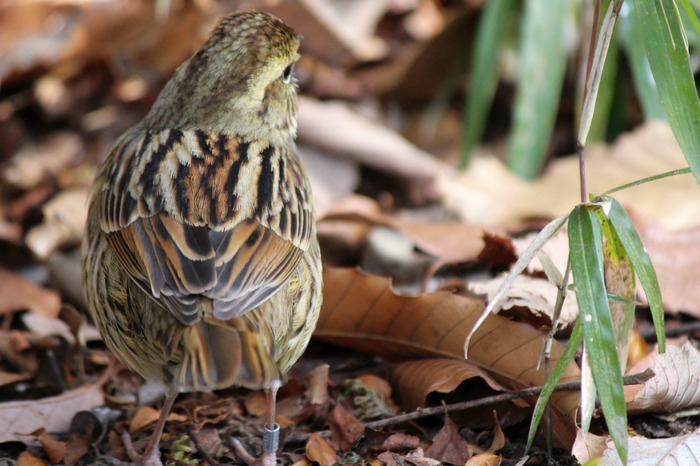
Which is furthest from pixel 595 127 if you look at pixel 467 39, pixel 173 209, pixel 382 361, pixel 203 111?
pixel 173 209

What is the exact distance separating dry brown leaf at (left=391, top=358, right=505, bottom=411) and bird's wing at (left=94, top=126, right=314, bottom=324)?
0.70m

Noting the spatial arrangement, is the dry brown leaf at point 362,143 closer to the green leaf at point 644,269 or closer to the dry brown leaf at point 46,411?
the dry brown leaf at point 46,411

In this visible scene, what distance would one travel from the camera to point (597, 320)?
2.99m

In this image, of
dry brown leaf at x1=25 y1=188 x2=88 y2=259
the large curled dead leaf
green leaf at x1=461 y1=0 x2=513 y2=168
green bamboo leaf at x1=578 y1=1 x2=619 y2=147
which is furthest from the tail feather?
green leaf at x1=461 y1=0 x2=513 y2=168

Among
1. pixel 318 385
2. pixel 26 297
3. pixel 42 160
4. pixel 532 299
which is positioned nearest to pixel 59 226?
pixel 26 297

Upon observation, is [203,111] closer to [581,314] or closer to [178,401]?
[178,401]

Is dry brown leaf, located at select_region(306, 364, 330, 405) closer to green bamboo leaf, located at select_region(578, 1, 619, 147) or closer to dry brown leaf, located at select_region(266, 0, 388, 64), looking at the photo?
green bamboo leaf, located at select_region(578, 1, 619, 147)

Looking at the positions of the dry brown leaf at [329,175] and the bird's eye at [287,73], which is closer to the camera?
the bird's eye at [287,73]

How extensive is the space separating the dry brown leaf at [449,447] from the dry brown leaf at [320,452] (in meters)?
0.35

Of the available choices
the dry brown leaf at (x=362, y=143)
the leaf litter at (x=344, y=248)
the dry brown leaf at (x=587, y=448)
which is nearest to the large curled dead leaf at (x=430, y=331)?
the leaf litter at (x=344, y=248)

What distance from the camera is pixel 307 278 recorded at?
365 cm

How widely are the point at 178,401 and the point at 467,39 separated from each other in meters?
3.76

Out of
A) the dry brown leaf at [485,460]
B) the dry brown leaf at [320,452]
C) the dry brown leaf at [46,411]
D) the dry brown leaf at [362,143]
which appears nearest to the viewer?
the dry brown leaf at [485,460]

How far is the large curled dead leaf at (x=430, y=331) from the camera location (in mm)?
3594
